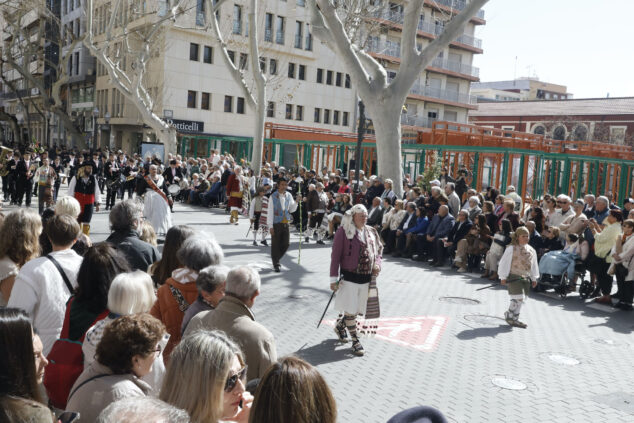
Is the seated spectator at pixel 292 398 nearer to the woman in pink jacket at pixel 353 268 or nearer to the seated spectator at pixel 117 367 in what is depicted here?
the seated spectator at pixel 117 367

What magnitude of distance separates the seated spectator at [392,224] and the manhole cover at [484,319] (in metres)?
6.16

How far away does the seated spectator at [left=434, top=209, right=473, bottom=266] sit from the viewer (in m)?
14.1

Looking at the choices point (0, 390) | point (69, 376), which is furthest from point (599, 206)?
point (0, 390)

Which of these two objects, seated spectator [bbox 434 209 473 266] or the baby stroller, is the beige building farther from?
the baby stroller

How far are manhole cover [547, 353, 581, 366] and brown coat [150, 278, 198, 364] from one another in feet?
16.8

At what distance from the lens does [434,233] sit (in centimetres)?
1465

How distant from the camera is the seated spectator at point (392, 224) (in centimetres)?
1573

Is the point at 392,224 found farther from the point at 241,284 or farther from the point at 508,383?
the point at 241,284

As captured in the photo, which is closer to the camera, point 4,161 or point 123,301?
point 123,301

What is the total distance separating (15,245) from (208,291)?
1789mm

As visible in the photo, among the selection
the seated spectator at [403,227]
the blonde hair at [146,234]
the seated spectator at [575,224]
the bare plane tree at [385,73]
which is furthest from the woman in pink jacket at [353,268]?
the bare plane tree at [385,73]

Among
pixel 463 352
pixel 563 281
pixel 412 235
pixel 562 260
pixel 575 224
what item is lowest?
pixel 463 352

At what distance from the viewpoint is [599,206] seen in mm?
13016

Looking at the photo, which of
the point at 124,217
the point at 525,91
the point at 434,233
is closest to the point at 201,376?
the point at 124,217
